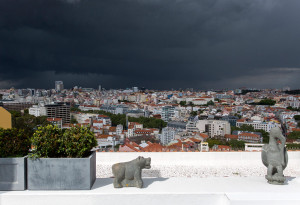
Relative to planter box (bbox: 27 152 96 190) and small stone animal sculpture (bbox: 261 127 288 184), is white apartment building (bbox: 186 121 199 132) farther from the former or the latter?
planter box (bbox: 27 152 96 190)

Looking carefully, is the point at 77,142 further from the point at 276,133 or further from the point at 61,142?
the point at 276,133

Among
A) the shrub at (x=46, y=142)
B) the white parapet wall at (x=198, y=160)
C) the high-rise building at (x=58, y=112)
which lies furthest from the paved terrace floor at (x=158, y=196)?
the high-rise building at (x=58, y=112)

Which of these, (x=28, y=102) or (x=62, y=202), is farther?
(x=28, y=102)

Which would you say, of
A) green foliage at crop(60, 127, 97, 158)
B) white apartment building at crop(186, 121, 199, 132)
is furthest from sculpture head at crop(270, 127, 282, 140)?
white apartment building at crop(186, 121, 199, 132)

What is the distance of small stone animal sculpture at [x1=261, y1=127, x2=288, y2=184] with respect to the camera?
8.25 feet

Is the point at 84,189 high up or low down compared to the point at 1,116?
down

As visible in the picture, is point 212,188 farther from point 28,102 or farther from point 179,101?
point 179,101

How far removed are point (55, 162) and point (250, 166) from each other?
3576 millimetres

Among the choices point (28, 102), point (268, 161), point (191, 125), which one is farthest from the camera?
point (28, 102)

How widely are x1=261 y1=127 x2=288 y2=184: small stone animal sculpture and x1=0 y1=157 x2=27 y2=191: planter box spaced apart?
7.30 feet

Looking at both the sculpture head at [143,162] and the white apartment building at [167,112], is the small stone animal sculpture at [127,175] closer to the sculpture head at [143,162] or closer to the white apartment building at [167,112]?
the sculpture head at [143,162]

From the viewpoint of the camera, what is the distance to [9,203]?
7.21ft

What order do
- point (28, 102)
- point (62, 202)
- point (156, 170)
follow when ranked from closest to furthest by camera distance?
point (62, 202)
point (156, 170)
point (28, 102)

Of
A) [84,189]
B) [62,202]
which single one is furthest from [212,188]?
[62,202]
